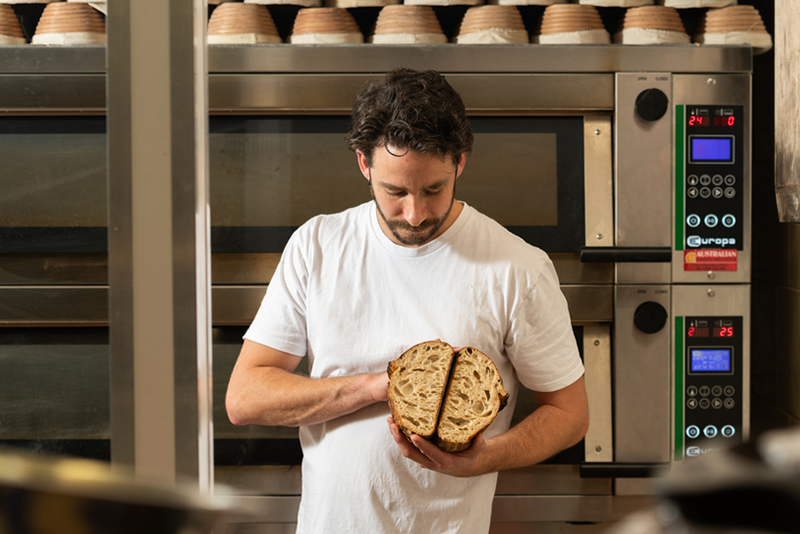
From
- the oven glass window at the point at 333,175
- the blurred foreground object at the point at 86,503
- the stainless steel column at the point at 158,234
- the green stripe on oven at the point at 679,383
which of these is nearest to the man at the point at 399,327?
the oven glass window at the point at 333,175

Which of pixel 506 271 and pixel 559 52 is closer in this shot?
pixel 506 271

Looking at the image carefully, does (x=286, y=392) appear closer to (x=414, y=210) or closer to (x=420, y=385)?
(x=420, y=385)

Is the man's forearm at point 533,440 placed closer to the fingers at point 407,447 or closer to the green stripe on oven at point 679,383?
the fingers at point 407,447

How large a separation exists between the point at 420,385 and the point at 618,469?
0.56 m

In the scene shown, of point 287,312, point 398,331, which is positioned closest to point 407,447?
point 398,331

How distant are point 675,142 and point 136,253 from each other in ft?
3.65

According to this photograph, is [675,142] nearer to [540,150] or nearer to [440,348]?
[540,150]

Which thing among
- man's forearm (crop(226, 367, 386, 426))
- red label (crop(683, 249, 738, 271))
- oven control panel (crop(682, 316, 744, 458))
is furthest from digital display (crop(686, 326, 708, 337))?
man's forearm (crop(226, 367, 386, 426))

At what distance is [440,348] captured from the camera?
89 cm

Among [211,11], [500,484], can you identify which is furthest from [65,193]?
[500,484]

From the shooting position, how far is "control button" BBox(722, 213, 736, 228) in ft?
3.69

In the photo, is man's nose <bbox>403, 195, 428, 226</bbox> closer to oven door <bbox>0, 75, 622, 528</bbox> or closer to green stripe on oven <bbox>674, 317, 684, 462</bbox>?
oven door <bbox>0, 75, 622, 528</bbox>

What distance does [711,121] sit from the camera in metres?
1.12

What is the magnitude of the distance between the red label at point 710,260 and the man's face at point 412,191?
53cm
